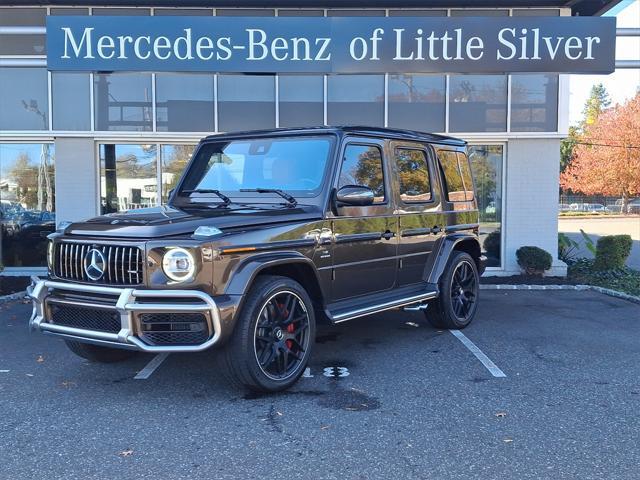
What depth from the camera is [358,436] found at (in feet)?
12.8

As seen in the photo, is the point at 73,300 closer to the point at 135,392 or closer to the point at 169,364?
the point at 135,392

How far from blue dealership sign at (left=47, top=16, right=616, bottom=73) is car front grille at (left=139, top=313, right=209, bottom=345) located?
518 centimetres

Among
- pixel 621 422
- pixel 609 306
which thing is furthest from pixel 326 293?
pixel 609 306

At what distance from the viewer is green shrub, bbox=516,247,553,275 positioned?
424 inches

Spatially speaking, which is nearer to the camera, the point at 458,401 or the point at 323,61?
the point at 458,401

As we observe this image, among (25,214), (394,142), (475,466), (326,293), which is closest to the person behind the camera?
(475,466)

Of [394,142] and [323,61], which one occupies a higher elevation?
[323,61]

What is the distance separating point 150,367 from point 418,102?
7.56m

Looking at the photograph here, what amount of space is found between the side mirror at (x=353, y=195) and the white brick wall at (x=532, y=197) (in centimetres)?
668

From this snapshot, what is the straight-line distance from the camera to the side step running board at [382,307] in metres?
5.25

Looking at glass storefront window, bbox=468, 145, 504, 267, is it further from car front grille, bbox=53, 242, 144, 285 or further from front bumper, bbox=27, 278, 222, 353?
car front grille, bbox=53, 242, 144, 285

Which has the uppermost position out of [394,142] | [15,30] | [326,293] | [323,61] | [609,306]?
[15,30]

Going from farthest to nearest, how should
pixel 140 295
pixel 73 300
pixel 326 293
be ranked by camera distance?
pixel 326 293 → pixel 73 300 → pixel 140 295

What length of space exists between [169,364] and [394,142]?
3108mm
